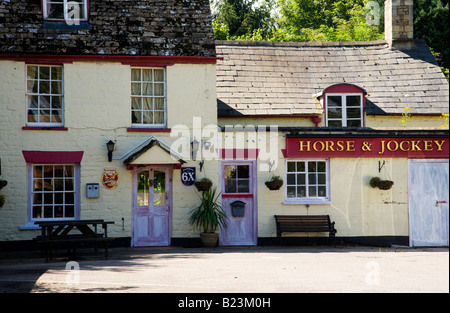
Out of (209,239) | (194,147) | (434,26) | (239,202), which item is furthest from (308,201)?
(434,26)

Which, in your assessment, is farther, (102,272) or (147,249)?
(147,249)

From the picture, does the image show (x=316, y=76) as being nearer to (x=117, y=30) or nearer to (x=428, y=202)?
(x=428, y=202)

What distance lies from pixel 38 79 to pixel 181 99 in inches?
154

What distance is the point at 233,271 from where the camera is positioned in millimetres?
12172

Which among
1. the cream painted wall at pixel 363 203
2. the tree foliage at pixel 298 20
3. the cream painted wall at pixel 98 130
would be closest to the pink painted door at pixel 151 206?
the cream painted wall at pixel 98 130

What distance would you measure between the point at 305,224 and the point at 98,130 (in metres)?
6.25

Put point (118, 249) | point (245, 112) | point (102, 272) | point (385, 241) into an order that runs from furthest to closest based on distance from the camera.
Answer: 1. point (245, 112)
2. point (385, 241)
3. point (118, 249)
4. point (102, 272)

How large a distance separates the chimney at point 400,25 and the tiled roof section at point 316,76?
39 cm

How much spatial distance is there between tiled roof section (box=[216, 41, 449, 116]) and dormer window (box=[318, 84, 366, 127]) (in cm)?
36

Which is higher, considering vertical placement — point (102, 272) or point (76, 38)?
point (76, 38)

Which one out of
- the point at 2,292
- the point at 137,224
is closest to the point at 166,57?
the point at 137,224

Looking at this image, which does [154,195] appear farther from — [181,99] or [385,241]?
[385,241]

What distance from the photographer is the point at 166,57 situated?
17.2 m

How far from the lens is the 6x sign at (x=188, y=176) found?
1730 centimetres
